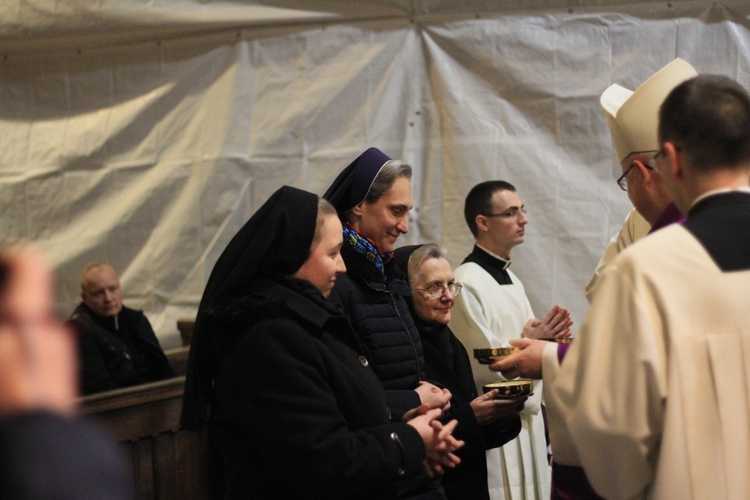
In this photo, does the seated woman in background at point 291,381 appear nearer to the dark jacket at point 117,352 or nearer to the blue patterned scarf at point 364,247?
the blue patterned scarf at point 364,247

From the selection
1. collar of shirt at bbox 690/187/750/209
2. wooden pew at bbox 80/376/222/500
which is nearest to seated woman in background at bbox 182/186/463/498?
collar of shirt at bbox 690/187/750/209

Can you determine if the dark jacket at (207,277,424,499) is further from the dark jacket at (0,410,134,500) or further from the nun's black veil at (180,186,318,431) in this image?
the dark jacket at (0,410,134,500)

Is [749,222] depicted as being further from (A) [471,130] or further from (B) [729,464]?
(A) [471,130]

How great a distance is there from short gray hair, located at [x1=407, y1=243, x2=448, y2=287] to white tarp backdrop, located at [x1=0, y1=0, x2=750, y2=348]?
1912mm

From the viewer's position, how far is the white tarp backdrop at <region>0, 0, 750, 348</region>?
5941mm

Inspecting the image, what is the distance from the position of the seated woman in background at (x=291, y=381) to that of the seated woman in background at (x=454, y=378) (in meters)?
0.68

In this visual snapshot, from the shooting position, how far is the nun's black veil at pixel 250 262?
276 cm

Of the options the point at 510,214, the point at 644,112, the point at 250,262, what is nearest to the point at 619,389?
the point at 250,262

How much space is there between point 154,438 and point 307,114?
7.96 feet

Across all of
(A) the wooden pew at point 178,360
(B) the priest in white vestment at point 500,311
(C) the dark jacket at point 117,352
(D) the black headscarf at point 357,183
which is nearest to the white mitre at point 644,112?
(D) the black headscarf at point 357,183

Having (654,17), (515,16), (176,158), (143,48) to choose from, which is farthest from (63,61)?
(654,17)

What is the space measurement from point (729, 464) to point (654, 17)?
435cm

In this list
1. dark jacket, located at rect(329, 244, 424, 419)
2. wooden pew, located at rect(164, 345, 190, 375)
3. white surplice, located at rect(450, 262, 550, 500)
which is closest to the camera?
dark jacket, located at rect(329, 244, 424, 419)

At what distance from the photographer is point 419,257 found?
13.4 ft
